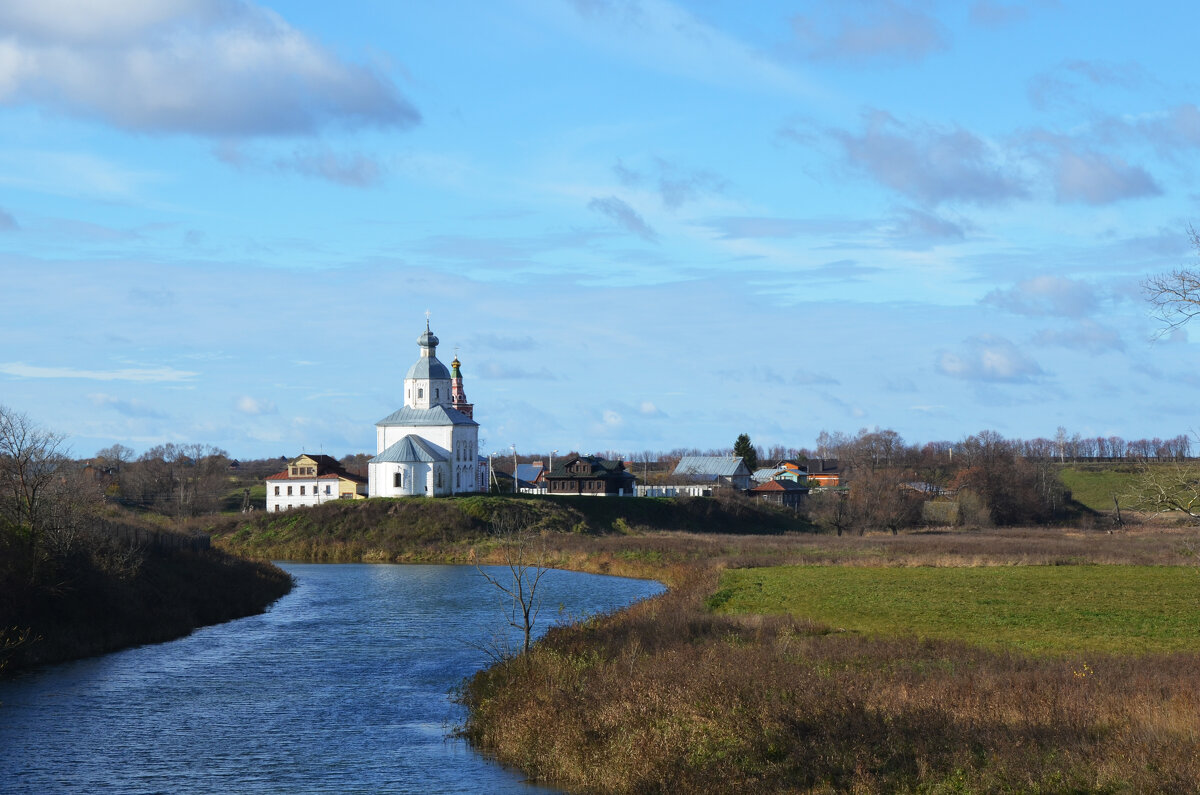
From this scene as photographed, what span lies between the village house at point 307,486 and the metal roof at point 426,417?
277 inches

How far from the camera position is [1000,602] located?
39406 millimetres

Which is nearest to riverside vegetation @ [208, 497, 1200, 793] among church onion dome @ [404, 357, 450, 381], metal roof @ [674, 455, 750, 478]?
church onion dome @ [404, 357, 450, 381]

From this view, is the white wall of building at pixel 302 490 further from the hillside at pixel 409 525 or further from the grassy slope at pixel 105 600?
the grassy slope at pixel 105 600

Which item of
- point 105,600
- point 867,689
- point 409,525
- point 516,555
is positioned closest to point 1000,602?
point 867,689

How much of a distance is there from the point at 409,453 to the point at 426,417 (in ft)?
27.5

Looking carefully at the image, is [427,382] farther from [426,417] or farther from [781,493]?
[781,493]

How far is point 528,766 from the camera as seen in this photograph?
864 inches

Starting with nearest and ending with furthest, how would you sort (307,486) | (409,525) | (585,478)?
(409,525) < (307,486) < (585,478)

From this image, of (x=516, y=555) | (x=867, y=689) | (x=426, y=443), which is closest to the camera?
(x=867, y=689)

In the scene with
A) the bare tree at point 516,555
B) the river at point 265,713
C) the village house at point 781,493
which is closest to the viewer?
the river at point 265,713

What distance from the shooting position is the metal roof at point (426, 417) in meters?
108

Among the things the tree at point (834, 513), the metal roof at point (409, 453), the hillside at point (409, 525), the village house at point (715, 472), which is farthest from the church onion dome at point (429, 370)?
the village house at point (715, 472)

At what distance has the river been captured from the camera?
2119 cm

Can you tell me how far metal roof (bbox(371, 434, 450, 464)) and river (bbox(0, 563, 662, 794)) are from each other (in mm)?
55843
